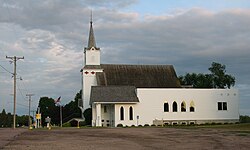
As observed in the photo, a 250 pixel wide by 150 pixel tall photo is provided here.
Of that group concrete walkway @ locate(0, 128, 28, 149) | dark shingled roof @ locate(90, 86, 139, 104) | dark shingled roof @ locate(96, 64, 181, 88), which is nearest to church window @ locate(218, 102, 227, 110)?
dark shingled roof @ locate(96, 64, 181, 88)

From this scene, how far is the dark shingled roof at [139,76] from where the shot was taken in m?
75.8

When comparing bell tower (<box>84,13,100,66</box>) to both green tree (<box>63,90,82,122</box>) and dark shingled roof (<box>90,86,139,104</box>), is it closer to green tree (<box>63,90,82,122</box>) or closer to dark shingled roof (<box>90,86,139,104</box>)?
dark shingled roof (<box>90,86,139,104</box>)

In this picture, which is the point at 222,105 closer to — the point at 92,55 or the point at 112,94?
the point at 112,94

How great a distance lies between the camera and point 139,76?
77.4 meters

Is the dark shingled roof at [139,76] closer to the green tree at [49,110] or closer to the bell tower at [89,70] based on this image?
the bell tower at [89,70]

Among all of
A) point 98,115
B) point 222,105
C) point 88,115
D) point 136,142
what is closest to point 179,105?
point 222,105

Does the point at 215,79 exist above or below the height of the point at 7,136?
above

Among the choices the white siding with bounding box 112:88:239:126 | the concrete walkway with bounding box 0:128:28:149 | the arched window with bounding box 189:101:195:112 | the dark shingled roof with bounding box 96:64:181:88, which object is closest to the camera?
the concrete walkway with bounding box 0:128:28:149

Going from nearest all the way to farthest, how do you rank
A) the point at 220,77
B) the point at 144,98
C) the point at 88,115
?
the point at 144,98
the point at 88,115
the point at 220,77

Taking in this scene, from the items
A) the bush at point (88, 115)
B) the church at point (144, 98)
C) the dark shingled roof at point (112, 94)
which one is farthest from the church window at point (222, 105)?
the bush at point (88, 115)

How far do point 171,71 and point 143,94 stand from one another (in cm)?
1208

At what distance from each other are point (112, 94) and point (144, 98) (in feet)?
17.6

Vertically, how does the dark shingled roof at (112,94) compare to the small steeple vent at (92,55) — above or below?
below

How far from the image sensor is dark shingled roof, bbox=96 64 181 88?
75750mm
